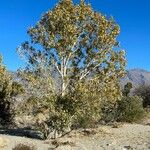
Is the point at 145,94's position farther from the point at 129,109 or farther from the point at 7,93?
the point at 7,93

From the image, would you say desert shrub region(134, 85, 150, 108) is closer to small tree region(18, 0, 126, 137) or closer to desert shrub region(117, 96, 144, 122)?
desert shrub region(117, 96, 144, 122)

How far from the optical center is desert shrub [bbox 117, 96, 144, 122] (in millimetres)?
48875

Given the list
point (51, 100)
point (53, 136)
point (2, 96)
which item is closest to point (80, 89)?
point (51, 100)

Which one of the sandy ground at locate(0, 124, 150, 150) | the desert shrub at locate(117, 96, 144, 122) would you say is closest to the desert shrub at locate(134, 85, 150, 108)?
the desert shrub at locate(117, 96, 144, 122)

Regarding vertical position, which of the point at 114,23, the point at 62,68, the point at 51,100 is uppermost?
the point at 114,23

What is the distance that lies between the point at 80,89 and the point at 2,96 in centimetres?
1264

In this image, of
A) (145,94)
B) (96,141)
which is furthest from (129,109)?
(145,94)

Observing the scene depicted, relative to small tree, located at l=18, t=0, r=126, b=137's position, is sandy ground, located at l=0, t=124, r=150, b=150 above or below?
below

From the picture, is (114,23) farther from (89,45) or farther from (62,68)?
(62,68)

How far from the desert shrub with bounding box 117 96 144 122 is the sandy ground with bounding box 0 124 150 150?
6600 mm

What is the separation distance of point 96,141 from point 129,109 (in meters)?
16.4

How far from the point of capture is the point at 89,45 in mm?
36312

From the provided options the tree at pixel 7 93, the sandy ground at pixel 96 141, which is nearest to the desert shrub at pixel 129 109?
the sandy ground at pixel 96 141

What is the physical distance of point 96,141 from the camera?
33.2 meters
